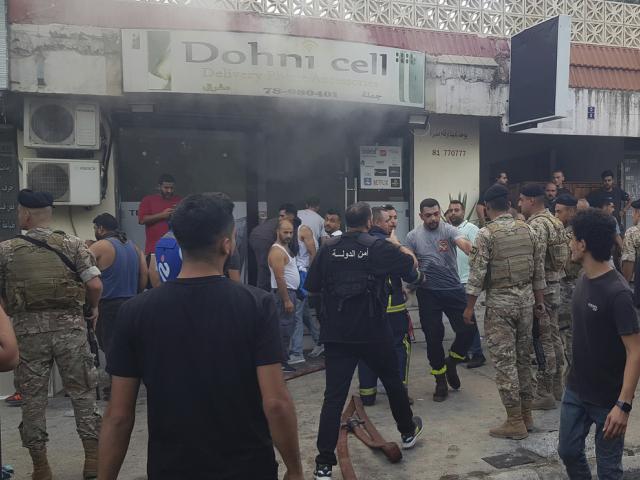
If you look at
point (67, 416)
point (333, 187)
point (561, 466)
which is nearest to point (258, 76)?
point (333, 187)

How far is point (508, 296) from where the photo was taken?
458cm

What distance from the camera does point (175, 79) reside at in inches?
259

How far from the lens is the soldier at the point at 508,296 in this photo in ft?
14.7

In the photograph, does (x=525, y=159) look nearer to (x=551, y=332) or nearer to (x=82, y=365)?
(x=551, y=332)

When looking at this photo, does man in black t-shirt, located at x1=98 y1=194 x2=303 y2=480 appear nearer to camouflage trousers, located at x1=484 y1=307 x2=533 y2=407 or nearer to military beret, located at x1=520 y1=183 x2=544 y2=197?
camouflage trousers, located at x1=484 y1=307 x2=533 y2=407

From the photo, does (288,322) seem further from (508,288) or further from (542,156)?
(542,156)

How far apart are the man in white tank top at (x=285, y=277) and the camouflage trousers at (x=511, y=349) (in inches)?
94.4

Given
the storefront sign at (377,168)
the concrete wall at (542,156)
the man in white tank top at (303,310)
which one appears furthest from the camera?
the concrete wall at (542,156)

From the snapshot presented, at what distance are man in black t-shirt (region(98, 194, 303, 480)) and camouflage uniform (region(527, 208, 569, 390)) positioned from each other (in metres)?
3.59

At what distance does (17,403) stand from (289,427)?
14.8 ft

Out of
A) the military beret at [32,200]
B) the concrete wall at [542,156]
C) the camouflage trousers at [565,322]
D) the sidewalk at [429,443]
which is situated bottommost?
the sidewalk at [429,443]

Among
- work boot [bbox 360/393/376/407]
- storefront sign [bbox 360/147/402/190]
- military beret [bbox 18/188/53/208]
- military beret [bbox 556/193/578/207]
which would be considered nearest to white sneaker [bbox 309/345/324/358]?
work boot [bbox 360/393/376/407]

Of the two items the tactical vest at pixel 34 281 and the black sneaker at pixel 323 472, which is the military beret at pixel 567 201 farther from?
the tactical vest at pixel 34 281

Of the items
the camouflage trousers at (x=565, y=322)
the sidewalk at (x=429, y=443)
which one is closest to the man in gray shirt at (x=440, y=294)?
the sidewalk at (x=429, y=443)
